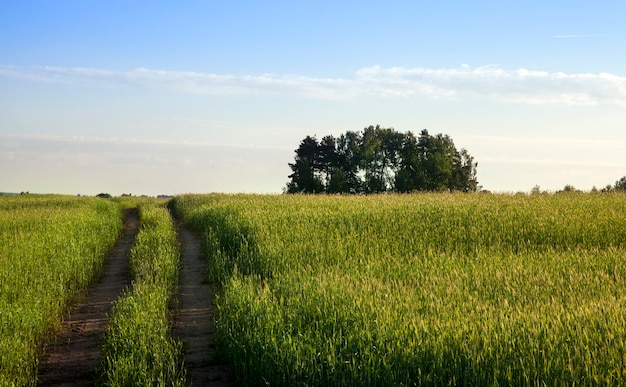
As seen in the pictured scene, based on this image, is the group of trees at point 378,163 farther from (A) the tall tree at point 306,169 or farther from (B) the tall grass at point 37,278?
(B) the tall grass at point 37,278

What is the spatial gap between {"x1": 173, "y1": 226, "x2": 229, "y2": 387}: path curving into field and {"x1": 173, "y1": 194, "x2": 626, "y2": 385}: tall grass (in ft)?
1.14

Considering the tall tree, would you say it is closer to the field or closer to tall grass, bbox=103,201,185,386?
the field

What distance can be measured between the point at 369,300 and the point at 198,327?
3.59m

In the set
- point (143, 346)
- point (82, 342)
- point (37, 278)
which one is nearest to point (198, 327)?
point (82, 342)

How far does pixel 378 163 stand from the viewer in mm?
65688

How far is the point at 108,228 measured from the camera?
73.9 ft

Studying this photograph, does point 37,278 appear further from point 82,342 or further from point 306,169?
point 306,169

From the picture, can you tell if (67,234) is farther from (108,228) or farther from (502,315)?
(502,315)

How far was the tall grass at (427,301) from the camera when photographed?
6156 mm

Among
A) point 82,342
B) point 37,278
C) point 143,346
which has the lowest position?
point 82,342

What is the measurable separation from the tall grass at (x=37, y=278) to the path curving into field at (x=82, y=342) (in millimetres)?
207

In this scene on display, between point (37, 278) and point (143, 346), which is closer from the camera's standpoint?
point (143, 346)

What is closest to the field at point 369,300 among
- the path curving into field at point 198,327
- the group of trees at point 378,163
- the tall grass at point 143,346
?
the tall grass at point 143,346

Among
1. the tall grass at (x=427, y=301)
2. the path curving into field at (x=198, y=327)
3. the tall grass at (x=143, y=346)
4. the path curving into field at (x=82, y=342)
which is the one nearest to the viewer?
the tall grass at (x=427, y=301)
